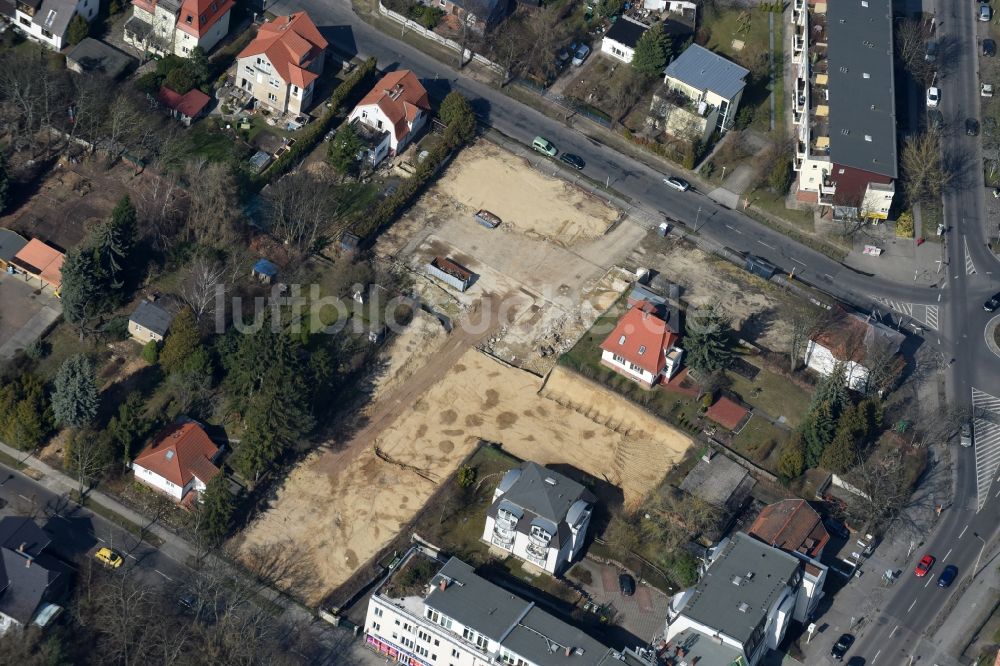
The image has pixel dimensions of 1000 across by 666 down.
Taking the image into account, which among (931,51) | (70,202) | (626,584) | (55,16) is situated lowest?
(70,202)

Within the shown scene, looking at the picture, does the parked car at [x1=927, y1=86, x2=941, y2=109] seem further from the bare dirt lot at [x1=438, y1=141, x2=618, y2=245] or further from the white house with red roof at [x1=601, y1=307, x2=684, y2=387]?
the white house with red roof at [x1=601, y1=307, x2=684, y2=387]

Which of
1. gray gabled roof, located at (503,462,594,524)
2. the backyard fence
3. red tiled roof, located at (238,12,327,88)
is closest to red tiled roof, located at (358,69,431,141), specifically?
red tiled roof, located at (238,12,327,88)

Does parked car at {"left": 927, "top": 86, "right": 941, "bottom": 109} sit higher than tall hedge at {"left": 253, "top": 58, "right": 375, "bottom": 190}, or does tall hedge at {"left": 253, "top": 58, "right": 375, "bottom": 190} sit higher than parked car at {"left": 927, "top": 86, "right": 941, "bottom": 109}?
parked car at {"left": 927, "top": 86, "right": 941, "bottom": 109}

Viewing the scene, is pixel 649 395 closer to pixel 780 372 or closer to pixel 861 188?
pixel 780 372

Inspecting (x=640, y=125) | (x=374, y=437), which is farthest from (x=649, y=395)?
(x=640, y=125)

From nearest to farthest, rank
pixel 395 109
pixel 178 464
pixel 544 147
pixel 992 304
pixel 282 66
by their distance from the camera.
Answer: pixel 178 464, pixel 992 304, pixel 395 109, pixel 282 66, pixel 544 147

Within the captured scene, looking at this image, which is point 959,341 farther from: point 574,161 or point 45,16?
point 45,16

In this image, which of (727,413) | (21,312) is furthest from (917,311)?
(21,312)

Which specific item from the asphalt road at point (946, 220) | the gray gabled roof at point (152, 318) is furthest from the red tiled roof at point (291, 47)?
the gray gabled roof at point (152, 318)
